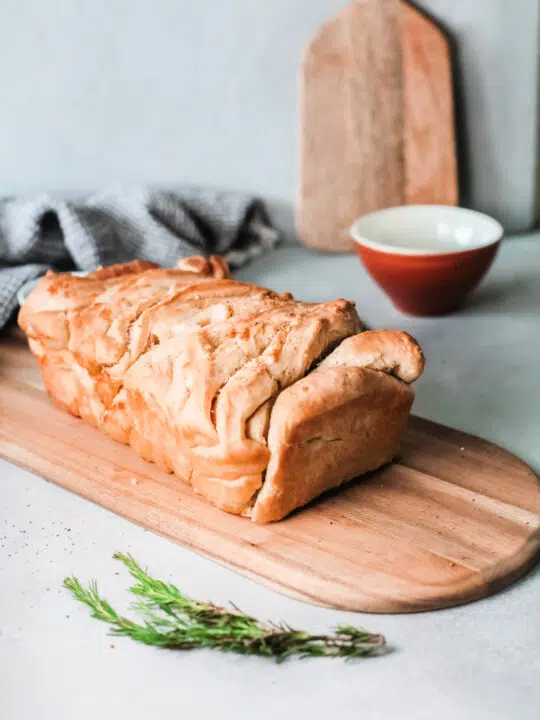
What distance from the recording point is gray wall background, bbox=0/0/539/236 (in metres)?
2.93

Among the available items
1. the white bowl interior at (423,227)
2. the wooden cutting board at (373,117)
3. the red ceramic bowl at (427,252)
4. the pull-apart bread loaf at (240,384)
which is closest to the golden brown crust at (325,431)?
the pull-apart bread loaf at (240,384)

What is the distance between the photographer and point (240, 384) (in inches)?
66.0

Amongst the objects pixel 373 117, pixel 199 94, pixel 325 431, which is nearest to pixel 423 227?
pixel 373 117

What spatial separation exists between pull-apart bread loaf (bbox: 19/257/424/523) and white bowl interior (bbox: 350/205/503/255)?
0.82 metres

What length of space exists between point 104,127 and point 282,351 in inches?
68.0

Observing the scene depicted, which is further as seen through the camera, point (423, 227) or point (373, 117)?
point (373, 117)

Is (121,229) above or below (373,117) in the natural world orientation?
below

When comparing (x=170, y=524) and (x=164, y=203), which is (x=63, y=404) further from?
(x=164, y=203)

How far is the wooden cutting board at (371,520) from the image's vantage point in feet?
5.07

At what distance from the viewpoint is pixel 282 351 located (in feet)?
5.69

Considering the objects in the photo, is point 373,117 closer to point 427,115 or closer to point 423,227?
point 427,115

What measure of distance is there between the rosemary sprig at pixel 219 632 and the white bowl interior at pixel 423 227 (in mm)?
1469

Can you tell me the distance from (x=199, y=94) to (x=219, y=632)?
6.96 feet

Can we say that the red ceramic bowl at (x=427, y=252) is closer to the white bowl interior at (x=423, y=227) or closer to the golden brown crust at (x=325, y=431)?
the white bowl interior at (x=423, y=227)
